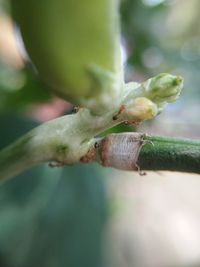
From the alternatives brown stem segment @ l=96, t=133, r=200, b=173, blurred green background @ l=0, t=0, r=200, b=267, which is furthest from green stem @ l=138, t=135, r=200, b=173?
blurred green background @ l=0, t=0, r=200, b=267

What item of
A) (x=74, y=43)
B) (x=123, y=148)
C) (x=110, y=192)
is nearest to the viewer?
(x=74, y=43)

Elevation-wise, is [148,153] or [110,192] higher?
[110,192]

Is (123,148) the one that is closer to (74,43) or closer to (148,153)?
(148,153)

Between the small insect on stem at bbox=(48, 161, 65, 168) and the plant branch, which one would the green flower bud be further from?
the small insect on stem at bbox=(48, 161, 65, 168)

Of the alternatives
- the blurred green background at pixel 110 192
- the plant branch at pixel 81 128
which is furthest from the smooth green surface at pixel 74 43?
the blurred green background at pixel 110 192

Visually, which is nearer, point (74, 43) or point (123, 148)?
point (74, 43)

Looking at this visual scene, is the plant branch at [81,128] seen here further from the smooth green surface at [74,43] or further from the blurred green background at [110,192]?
the blurred green background at [110,192]

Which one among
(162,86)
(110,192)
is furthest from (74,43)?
(110,192)

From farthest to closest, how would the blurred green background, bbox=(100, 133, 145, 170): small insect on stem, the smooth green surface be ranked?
1. the blurred green background
2. bbox=(100, 133, 145, 170): small insect on stem
3. the smooth green surface
